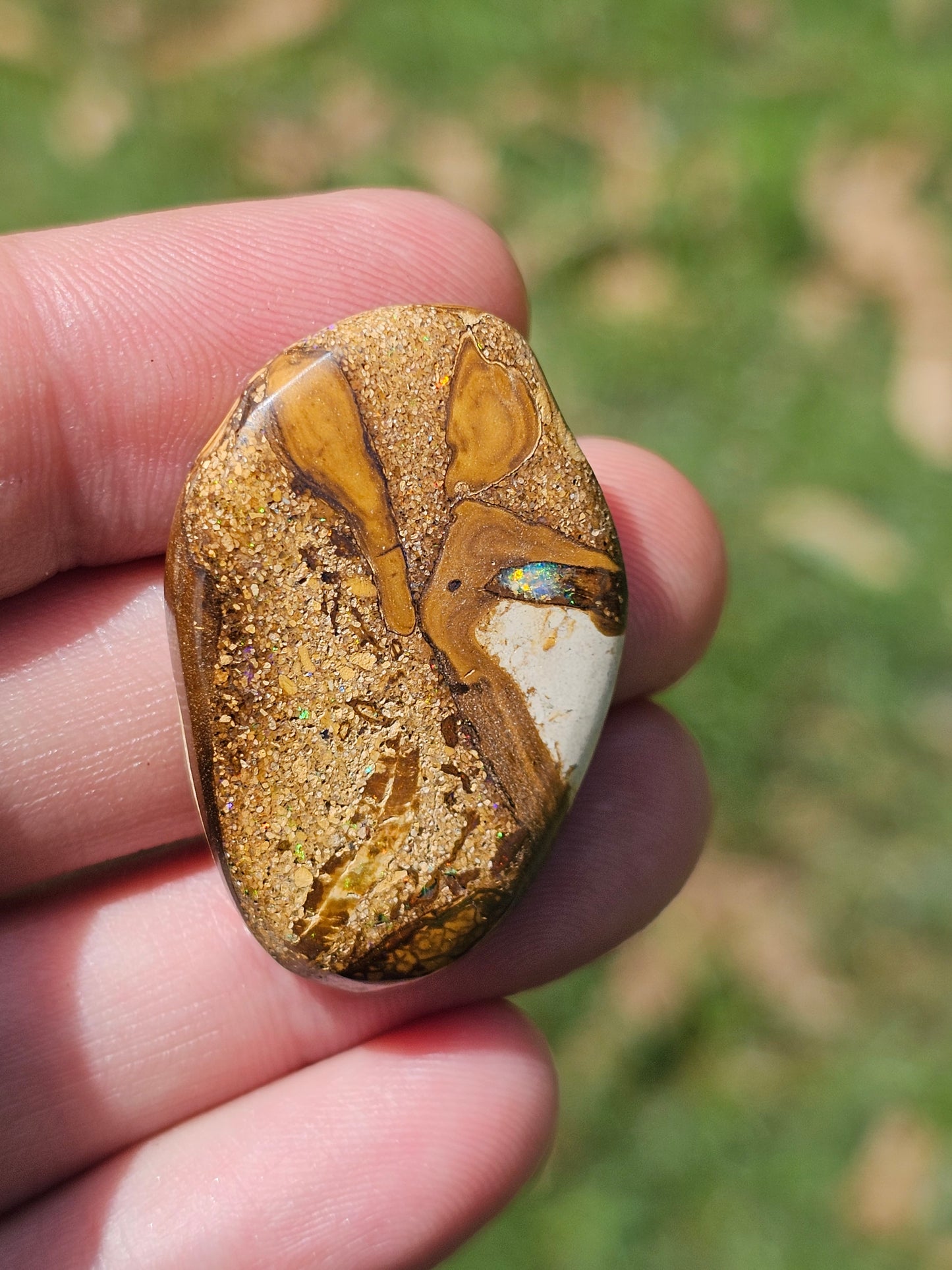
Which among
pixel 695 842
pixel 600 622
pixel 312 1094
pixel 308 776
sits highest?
pixel 600 622

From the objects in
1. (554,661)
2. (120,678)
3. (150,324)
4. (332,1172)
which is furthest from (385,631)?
(332,1172)

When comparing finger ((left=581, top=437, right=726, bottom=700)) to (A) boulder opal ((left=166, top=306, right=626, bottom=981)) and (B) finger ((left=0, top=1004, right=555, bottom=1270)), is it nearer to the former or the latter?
(A) boulder opal ((left=166, top=306, right=626, bottom=981))

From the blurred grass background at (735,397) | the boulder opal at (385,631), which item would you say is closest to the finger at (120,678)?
the boulder opal at (385,631)

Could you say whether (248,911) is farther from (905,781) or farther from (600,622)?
(905,781)

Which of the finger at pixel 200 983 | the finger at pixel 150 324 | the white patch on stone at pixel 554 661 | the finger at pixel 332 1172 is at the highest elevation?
the finger at pixel 150 324

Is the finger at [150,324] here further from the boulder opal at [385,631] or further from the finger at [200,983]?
the finger at [200,983]

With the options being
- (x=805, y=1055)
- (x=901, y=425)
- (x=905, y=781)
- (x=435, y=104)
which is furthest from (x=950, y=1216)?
(x=435, y=104)

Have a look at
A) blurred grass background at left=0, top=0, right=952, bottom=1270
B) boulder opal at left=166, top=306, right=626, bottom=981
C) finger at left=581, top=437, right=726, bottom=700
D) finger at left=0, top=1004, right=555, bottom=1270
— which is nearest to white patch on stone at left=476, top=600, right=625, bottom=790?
boulder opal at left=166, top=306, right=626, bottom=981
